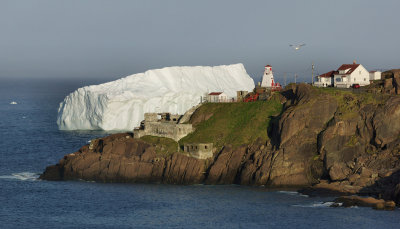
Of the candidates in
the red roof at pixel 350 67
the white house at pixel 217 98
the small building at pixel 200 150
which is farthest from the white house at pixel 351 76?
the small building at pixel 200 150

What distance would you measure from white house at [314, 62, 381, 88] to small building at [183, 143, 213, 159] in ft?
91.6

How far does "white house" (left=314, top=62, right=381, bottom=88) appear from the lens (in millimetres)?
145625

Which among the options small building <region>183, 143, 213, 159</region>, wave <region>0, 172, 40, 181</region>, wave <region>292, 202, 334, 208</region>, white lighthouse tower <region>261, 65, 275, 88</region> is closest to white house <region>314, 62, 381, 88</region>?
white lighthouse tower <region>261, 65, 275, 88</region>

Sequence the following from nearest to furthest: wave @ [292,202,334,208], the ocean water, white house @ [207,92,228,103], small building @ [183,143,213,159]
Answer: the ocean water
wave @ [292,202,334,208]
small building @ [183,143,213,159]
white house @ [207,92,228,103]

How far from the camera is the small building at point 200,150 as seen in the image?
133450 millimetres

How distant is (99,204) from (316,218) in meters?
30.5

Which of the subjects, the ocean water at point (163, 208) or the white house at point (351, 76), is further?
the white house at point (351, 76)

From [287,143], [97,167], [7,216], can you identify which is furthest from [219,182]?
[7,216]

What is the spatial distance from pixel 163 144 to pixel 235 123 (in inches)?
501

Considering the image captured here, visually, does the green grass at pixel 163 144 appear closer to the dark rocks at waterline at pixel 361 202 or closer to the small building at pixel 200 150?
the small building at pixel 200 150

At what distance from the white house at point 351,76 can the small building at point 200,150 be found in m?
27.9

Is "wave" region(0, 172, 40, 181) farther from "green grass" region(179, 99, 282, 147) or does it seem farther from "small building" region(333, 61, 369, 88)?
"small building" region(333, 61, 369, 88)

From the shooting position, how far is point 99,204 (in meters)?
115

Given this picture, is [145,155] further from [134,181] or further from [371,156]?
[371,156]
